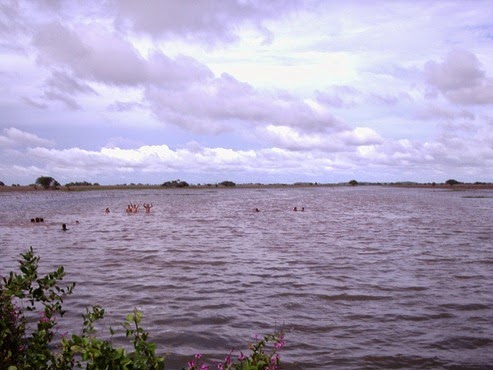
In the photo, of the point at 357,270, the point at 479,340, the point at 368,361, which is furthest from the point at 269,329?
the point at 357,270

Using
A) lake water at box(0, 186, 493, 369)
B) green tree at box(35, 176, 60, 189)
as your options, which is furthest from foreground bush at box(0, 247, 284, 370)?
green tree at box(35, 176, 60, 189)

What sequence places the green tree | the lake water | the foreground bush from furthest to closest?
1. the green tree
2. the lake water
3. the foreground bush

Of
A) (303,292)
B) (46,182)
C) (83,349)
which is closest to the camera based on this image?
(83,349)

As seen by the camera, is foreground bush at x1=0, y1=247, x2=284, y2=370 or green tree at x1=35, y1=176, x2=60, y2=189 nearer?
foreground bush at x1=0, y1=247, x2=284, y2=370

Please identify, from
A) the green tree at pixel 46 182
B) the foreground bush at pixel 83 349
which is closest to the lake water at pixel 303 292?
the foreground bush at pixel 83 349

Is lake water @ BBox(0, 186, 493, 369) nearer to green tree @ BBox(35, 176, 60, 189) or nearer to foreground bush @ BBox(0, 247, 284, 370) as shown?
foreground bush @ BBox(0, 247, 284, 370)

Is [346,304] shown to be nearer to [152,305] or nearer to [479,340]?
[479,340]

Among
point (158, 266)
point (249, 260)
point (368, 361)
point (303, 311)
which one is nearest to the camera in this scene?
point (368, 361)

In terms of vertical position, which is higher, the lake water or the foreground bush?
the foreground bush

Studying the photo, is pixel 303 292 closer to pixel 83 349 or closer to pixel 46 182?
pixel 83 349

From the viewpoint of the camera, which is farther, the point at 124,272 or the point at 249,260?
the point at 249,260

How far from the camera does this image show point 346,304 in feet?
38.1

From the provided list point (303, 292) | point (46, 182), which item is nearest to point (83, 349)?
point (303, 292)

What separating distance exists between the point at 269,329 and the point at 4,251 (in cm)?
1598
